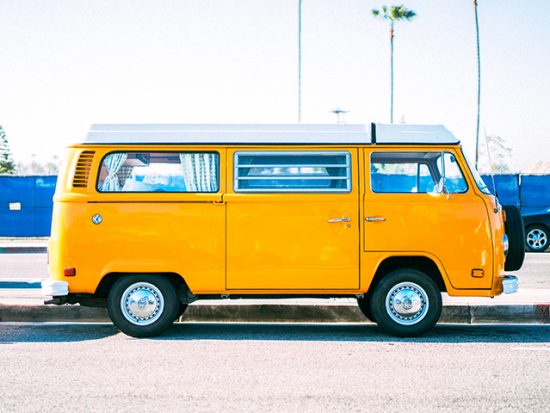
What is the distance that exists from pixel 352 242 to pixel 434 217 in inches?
33.5

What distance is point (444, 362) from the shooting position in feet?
22.6

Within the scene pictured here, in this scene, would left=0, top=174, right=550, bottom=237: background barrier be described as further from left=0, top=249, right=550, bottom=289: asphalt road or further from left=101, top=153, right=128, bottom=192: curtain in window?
left=101, top=153, right=128, bottom=192: curtain in window

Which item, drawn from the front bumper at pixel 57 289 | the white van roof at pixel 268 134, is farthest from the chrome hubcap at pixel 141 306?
the white van roof at pixel 268 134

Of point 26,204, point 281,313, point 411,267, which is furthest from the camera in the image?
point 26,204

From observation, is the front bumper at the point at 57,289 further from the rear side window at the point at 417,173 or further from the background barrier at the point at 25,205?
the background barrier at the point at 25,205

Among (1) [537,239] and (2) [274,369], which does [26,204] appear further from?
(2) [274,369]

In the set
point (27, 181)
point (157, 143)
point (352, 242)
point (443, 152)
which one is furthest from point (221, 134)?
point (27, 181)

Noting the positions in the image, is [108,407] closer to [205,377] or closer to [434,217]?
[205,377]

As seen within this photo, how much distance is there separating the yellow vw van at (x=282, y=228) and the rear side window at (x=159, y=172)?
0.01 meters

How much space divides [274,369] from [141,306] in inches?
85.1

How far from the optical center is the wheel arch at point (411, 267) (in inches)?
328

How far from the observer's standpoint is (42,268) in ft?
54.4

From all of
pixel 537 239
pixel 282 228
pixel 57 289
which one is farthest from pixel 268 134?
pixel 537 239

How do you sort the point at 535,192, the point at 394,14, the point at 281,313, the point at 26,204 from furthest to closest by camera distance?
the point at 394,14, the point at 26,204, the point at 535,192, the point at 281,313
